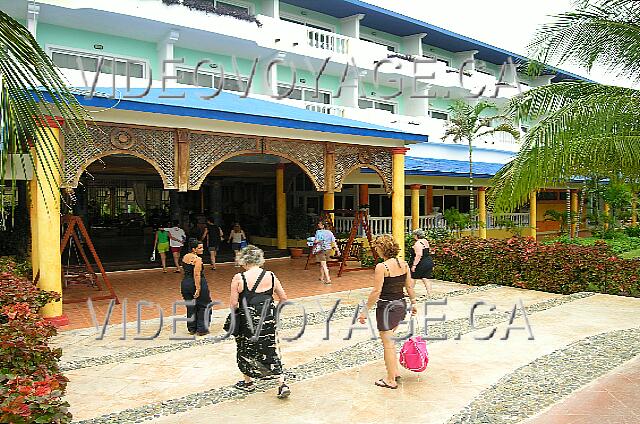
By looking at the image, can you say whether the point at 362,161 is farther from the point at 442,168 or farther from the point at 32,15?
the point at 32,15

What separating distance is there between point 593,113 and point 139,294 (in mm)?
9191

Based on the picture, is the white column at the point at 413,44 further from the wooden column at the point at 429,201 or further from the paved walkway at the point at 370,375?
the paved walkway at the point at 370,375

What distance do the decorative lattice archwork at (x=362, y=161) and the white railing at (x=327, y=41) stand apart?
938 cm

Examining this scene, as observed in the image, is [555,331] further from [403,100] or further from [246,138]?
[403,100]

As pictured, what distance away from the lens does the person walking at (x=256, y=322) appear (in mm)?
5172

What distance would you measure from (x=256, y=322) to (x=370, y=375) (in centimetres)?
151

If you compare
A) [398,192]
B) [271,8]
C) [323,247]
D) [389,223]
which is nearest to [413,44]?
[271,8]

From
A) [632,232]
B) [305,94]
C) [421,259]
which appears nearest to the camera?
[421,259]

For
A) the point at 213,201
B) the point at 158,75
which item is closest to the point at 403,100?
the point at 213,201

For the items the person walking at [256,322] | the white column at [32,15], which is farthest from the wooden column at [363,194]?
the person walking at [256,322]

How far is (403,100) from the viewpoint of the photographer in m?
25.3

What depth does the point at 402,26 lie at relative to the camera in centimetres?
2445

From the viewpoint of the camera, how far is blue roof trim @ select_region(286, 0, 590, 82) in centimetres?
2147

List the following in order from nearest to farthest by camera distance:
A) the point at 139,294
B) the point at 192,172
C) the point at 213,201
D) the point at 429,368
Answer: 1. the point at 429,368
2. the point at 192,172
3. the point at 139,294
4. the point at 213,201
